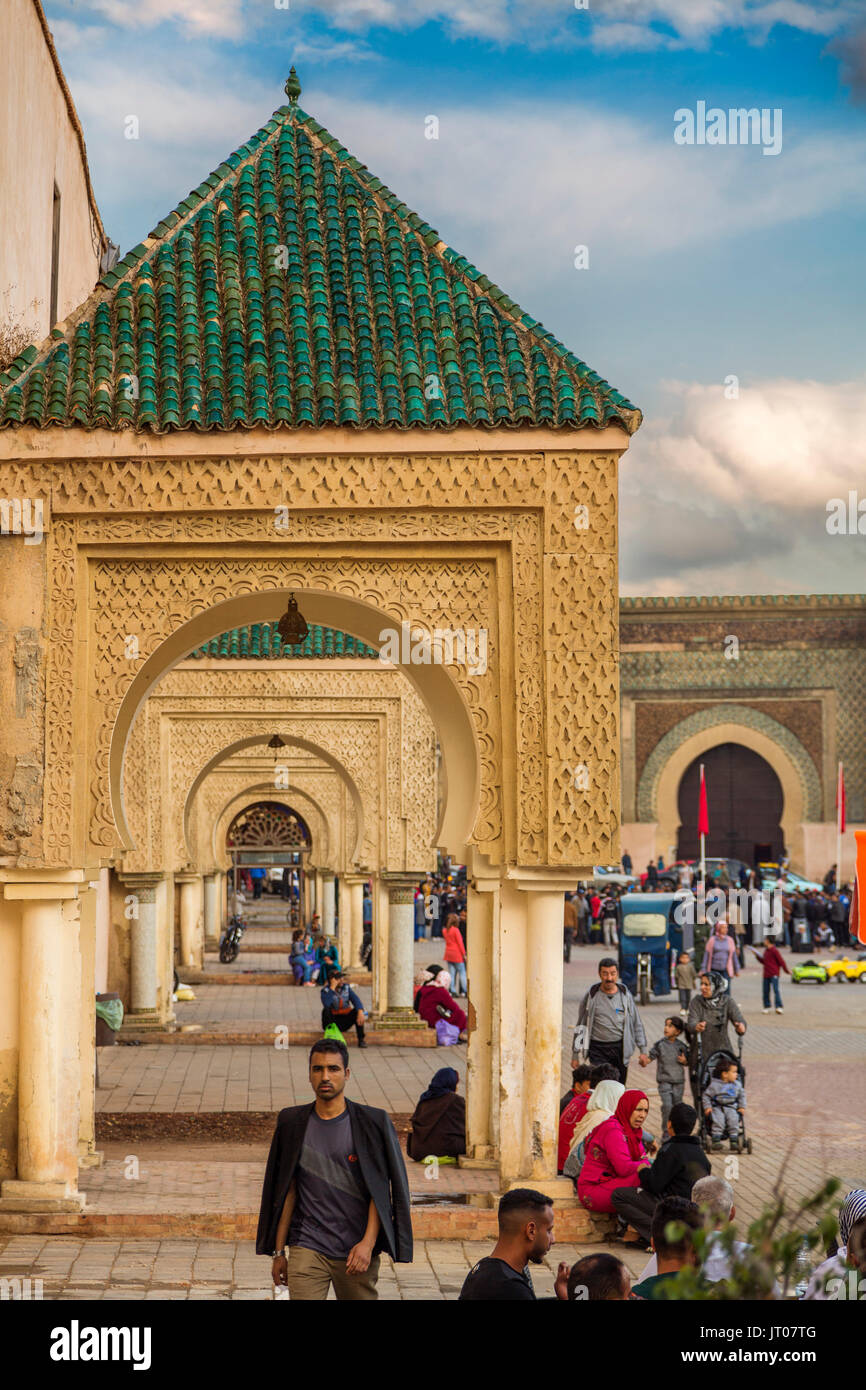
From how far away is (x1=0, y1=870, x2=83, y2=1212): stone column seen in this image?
28.1 feet

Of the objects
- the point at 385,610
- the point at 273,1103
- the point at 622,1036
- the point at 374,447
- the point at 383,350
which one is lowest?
the point at 273,1103

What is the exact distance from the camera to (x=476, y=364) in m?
9.30

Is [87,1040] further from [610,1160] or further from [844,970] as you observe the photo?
[844,970]

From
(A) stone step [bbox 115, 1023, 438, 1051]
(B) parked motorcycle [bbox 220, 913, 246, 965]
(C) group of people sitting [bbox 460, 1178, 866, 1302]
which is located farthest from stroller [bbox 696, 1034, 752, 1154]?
(B) parked motorcycle [bbox 220, 913, 246, 965]

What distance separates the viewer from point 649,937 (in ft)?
71.6

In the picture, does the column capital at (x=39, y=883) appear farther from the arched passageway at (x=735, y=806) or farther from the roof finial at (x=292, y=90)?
the arched passageway at (x=735, y=806)

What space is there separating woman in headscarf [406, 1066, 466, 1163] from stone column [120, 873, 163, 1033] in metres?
7.74

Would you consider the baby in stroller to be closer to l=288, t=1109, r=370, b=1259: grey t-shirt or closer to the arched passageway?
l=288, t=1109, r=370, b=1259: grey t-shirt

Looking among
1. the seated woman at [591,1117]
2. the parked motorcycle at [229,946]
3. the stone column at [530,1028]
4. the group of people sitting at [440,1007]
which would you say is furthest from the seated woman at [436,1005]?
the parked motorcycle at [229,946]

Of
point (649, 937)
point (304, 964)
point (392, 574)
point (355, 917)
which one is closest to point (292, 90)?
point (392, 574)

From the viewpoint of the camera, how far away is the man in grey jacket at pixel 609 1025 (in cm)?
1119
